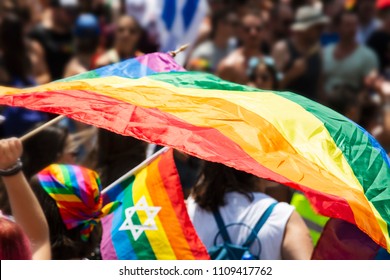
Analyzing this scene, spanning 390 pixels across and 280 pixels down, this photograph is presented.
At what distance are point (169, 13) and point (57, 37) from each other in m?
1.08

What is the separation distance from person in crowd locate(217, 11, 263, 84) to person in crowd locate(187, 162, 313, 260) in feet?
11.7

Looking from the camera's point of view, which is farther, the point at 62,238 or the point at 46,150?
the point at 46,150

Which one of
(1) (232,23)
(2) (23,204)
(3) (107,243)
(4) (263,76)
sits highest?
(2) (23,204)

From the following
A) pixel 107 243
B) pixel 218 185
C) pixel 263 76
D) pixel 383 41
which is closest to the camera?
pixel 107 243

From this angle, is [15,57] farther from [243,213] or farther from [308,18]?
[243,213]

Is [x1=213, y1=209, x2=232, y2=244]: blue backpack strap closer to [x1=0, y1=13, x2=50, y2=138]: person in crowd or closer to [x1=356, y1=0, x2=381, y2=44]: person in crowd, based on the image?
[x1=0, y1=13, x2=50, y2=138]: person in crowd

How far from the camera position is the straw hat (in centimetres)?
1053

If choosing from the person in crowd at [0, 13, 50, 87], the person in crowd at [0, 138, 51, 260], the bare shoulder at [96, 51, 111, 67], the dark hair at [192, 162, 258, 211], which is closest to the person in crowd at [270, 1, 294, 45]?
the bare shoulder at [96, 51, 111, 67]

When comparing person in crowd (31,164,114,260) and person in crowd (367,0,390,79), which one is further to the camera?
person in crowd (367,0,390,79)

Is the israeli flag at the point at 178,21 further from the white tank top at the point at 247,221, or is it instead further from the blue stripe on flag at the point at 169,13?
the white tank top at the point at 247,221

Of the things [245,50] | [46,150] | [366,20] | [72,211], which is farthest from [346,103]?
[72,211]

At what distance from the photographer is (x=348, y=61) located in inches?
422

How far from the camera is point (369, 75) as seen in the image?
34.4 ft

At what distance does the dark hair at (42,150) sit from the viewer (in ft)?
20.6
